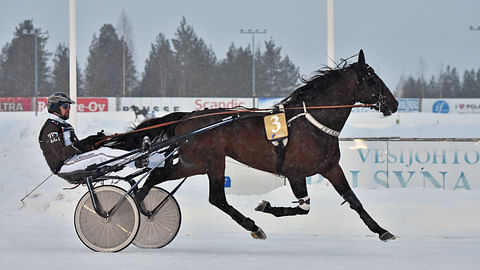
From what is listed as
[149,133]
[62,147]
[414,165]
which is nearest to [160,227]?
[149,133]

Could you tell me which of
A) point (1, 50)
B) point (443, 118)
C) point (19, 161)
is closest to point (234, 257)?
point (19, 161)

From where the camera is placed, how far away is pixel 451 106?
99.8ft

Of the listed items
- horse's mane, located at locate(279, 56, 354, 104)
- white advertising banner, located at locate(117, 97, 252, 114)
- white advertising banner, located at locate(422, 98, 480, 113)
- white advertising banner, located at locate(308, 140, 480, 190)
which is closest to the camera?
horse's mane, located at locate(279, 56, 354, 104)

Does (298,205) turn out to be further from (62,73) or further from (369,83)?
(62,73)

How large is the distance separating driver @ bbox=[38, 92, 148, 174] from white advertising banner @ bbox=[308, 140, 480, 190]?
353 cm

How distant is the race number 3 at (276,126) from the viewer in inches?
214

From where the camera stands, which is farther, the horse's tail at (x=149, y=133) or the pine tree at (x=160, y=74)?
the pine tree at (x=160, y=74)

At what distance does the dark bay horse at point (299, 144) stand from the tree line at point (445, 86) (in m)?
41.5

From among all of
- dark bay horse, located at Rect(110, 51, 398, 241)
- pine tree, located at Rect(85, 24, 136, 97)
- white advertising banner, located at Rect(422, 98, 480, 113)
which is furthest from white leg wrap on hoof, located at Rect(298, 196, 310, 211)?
pine tree, located at Rect(85, 24, 136, 97)

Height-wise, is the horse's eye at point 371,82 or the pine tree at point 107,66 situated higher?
the pine tree at point 107,66

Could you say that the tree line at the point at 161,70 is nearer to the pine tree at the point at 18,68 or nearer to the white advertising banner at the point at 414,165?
the pine tree at the point at 18,68

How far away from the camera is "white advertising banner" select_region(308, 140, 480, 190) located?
784cm

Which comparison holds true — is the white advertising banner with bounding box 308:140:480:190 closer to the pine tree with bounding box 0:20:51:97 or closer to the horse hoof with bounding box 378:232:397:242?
the horse hoof with bounding box 378:232:397:242

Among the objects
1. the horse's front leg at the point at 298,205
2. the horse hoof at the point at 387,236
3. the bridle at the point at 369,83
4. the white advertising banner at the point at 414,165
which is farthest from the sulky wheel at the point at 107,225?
the white advertising banner at the point at 414,165
